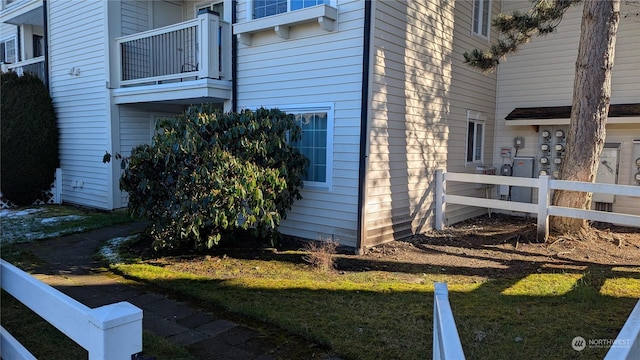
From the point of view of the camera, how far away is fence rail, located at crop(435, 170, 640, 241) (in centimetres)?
657

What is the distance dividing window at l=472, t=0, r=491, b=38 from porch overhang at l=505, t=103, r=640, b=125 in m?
2.08

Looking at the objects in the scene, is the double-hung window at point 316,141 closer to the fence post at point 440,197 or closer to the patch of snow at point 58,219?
the fence post at point 440,197

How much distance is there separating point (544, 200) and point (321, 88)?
4149mm

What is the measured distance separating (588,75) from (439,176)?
9.95 ft

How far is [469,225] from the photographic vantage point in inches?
372

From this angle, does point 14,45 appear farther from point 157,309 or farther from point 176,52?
point 157,309

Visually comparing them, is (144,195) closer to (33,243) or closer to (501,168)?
(33,243)

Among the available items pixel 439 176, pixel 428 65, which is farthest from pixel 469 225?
pixel 428 65

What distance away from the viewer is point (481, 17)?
10352 mm

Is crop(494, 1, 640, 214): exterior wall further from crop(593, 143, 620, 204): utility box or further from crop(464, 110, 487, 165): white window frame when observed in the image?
crop(464, 110, 487, 165): white window frame

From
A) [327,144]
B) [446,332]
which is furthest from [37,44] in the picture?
[446,332]

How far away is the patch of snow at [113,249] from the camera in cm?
648

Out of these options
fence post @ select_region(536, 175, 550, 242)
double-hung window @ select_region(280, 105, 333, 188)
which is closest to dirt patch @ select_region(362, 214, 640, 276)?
fence post @ select_region(536, 175, 550, 242)

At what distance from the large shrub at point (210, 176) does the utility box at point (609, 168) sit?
699 centimetres
